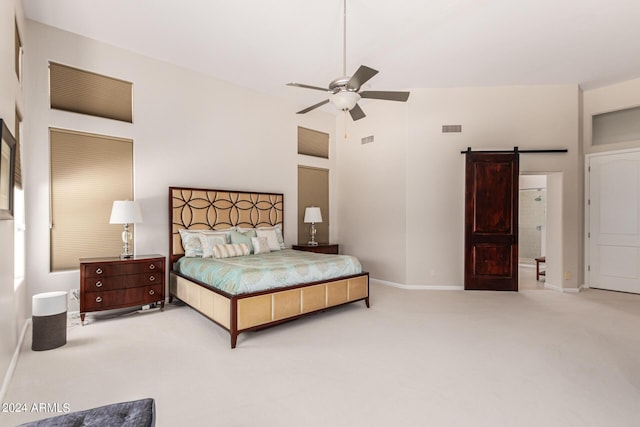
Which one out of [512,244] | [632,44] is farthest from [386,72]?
[512,244]

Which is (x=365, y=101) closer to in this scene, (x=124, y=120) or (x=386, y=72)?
(x=386, y=72)

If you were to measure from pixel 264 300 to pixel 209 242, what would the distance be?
5.71 feet

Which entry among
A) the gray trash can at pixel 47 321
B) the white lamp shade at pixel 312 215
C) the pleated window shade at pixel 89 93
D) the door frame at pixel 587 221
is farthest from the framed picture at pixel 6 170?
the door frame at pixel 587 221

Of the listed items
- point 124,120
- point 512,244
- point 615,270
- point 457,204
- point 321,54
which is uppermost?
point 321,54

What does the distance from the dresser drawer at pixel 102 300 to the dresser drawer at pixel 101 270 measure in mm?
218

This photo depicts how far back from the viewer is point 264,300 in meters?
3.39

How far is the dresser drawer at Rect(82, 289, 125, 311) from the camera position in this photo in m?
3.66

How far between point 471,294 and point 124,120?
613 cm

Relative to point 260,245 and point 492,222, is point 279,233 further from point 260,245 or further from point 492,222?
point 492,222

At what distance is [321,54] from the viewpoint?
4.53 meters

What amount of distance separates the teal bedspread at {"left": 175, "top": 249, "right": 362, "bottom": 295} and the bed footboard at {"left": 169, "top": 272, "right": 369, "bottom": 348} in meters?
0.08

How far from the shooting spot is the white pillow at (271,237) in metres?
5.42

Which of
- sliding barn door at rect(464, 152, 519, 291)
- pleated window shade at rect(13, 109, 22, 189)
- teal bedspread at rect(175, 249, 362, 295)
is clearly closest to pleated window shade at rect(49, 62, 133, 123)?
pleated window shade at rect(13, 109, 22, 189)

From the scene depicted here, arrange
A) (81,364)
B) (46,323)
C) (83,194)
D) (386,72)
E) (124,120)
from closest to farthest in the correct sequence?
(81,364), (46,323), (83,194), (124,120), (386,72)
